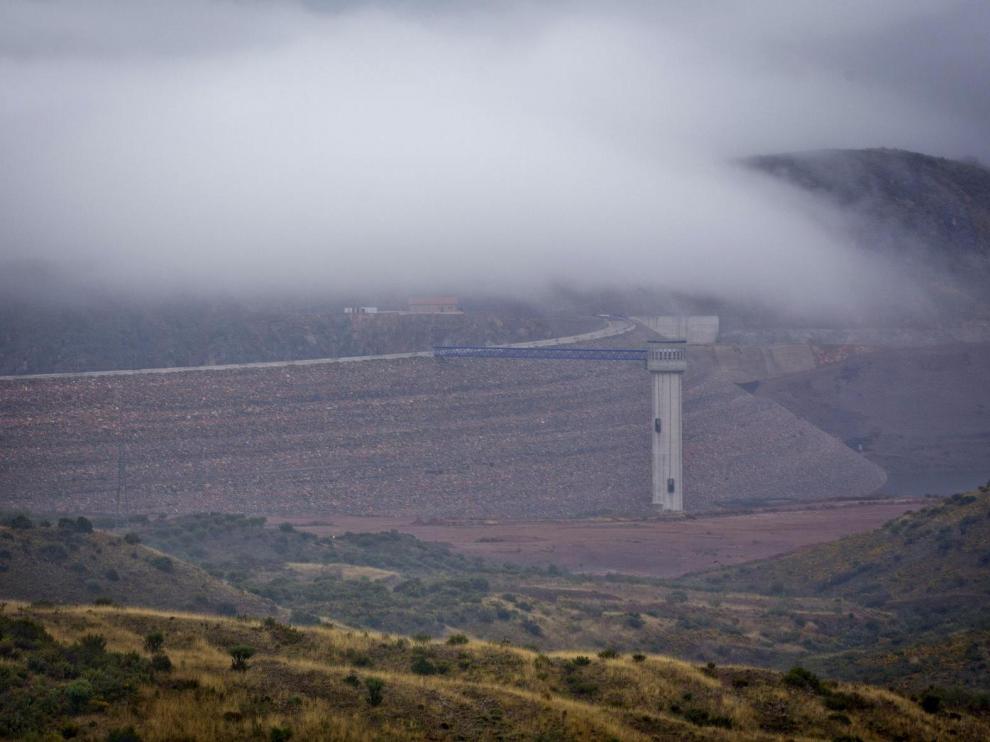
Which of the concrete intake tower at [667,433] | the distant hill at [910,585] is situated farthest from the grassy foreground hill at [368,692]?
the concrete intake tower at [667,433]

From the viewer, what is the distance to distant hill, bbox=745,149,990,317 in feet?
447

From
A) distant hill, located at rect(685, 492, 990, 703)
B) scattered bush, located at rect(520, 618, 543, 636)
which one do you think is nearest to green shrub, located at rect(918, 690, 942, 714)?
distant hill, located at rect(685, 492, 990, 703)

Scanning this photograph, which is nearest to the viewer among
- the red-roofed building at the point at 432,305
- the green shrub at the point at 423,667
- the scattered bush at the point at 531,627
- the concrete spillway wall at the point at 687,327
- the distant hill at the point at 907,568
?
the green shrub at the point at 423,667

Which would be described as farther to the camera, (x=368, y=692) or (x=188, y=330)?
(x=188, y=330)

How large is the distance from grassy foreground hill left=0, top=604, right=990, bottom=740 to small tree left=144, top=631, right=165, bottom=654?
0.18 feet

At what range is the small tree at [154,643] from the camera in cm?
1958

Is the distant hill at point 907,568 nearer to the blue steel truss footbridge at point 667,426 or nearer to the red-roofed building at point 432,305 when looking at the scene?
the blue steel truss footbridge at point 667,426

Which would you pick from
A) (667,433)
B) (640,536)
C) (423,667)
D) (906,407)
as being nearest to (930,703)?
(423,667)

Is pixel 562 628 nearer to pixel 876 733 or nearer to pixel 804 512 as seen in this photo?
→ pixel 876 733

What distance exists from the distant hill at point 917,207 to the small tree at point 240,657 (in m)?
117

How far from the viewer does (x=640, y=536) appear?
207ft

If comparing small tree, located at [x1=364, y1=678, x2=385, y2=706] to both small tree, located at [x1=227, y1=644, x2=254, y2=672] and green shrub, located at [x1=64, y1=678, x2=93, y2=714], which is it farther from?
green shrub, located at [x1=64, y1=678, x2=93, y2=714]

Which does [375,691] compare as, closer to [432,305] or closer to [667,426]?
[667,426]

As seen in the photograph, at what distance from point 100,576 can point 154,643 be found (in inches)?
576
